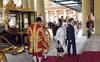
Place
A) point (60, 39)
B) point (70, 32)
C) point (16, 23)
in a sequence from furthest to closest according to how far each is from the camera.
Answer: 1. point (16, 23)
2. point (70, 32)
3. point (60, 39)

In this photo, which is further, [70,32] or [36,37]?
[70,32]

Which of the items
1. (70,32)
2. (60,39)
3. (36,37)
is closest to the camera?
(36,37)

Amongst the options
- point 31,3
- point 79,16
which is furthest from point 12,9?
point 79,16

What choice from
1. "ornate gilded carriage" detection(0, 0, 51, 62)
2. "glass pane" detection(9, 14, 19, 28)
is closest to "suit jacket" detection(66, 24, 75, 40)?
"ornate gilded carriage" detection(0, 0, 51, 62)

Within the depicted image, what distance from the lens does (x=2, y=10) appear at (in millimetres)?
6953

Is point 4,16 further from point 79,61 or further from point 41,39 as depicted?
point 79,61

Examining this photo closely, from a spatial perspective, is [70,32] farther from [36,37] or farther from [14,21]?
[14,21]

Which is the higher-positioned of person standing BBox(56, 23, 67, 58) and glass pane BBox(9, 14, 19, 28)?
glass pane BBox(9, 14, 19, 28)

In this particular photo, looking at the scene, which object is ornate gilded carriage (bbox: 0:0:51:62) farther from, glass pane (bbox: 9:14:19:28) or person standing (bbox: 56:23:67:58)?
person standing (bbox: 56:23:67:58)

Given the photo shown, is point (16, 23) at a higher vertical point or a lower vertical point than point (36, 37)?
higher

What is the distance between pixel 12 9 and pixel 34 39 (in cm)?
→ 247

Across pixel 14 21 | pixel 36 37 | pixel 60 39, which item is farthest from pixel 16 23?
pixel 36 37

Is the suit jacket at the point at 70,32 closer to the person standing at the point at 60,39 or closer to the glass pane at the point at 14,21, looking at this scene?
the person standing at the point at 60,39

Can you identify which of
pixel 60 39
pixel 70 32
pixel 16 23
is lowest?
pixel 60 39
